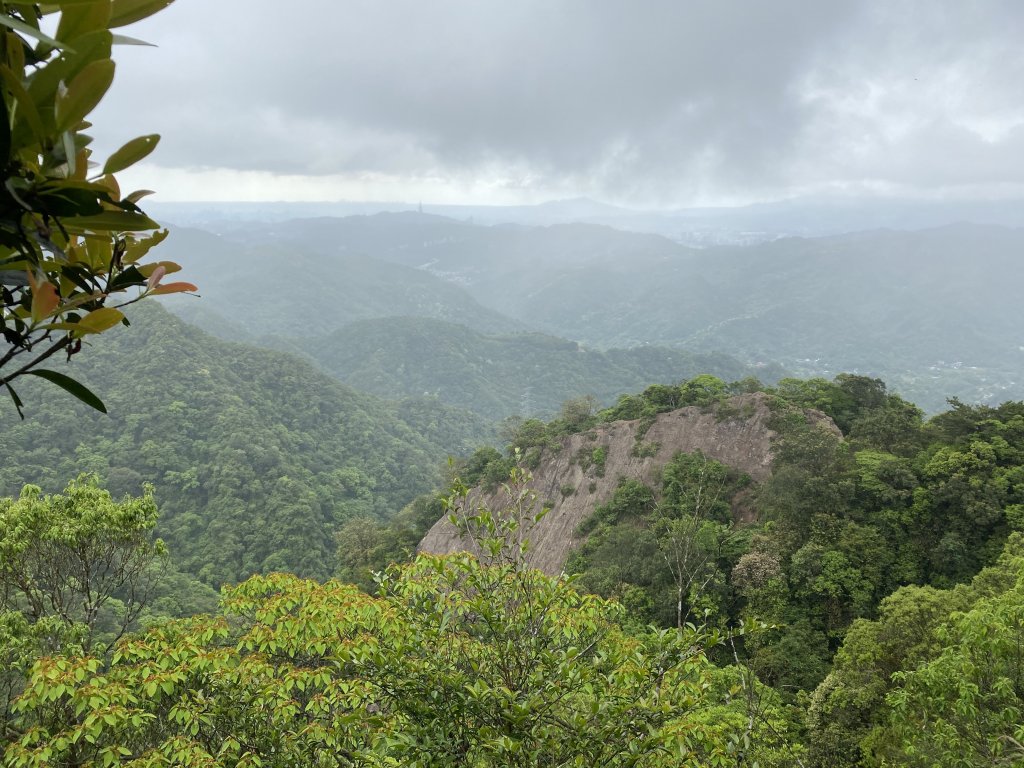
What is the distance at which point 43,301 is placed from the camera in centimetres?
108

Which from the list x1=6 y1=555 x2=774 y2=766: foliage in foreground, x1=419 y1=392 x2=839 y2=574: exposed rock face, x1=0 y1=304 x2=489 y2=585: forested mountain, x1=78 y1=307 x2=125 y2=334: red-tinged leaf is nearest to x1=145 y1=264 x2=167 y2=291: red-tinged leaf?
x1=78 y1=307 x2=125 y2=334: red-tinged leaf

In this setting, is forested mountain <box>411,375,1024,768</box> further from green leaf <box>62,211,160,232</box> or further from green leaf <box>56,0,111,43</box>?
green leaf <box>56,0,111,43</box>

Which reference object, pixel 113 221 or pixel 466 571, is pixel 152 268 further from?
pixel 466 571

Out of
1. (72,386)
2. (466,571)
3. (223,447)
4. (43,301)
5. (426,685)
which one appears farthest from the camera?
(223,447)

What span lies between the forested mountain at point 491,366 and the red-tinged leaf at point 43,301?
11046 cm

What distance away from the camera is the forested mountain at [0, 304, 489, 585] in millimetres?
41688

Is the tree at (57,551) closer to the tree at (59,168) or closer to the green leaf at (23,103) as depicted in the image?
Result: the tree at (59,168)

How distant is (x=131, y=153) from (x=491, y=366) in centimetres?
14027

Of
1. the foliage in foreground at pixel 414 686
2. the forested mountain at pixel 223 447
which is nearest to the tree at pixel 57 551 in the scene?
the foliage in foreground at pixel 414 686

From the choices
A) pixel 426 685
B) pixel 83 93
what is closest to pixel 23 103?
pixel 83 93

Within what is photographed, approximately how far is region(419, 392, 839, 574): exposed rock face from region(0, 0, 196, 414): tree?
1049 inches

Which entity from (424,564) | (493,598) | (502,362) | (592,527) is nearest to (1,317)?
(493,598)

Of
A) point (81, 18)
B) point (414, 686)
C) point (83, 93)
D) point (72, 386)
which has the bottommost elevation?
point (414, 686)

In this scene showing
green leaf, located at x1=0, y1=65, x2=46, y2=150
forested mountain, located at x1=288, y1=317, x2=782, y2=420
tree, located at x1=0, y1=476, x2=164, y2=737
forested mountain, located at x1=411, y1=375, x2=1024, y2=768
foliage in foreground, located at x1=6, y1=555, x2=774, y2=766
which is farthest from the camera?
forested mountain, located at x1=288, y1=317, x2=782, y2=420
